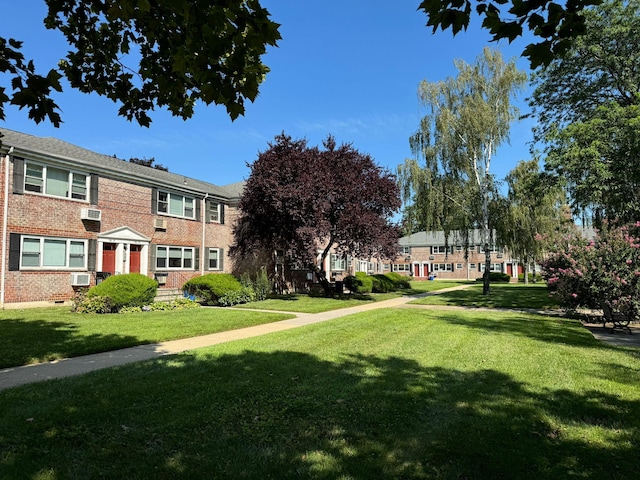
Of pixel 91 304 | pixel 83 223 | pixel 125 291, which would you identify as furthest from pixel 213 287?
pixel 83 223

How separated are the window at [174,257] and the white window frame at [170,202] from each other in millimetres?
1730

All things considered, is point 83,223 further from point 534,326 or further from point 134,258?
point 534,326

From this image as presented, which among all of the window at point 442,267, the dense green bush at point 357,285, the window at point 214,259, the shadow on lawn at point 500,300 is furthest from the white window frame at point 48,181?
the window at point 442,267

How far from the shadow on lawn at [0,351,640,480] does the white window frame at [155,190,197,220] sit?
15.5 metres

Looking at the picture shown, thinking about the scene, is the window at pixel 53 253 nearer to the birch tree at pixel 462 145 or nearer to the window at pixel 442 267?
the birch tree at pixel 462 145

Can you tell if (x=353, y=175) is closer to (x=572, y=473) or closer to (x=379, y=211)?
(x=379, y=211)

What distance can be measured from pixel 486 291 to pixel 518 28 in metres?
23.6

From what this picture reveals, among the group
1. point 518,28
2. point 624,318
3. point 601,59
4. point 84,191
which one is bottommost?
point 624,318

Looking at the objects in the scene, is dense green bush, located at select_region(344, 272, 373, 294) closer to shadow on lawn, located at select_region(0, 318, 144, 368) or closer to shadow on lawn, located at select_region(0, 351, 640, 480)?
shadow on lawn, located at select_region(0, 318, 144, 368)

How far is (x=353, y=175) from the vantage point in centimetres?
1916

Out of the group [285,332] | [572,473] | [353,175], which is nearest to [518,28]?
[572,473]

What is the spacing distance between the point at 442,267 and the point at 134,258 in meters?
49.4

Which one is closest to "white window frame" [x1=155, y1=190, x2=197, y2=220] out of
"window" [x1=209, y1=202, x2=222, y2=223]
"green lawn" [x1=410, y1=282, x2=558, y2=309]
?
"window" [x1=209, y1=202, x2=222, y2=223]

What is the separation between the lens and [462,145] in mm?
25250
